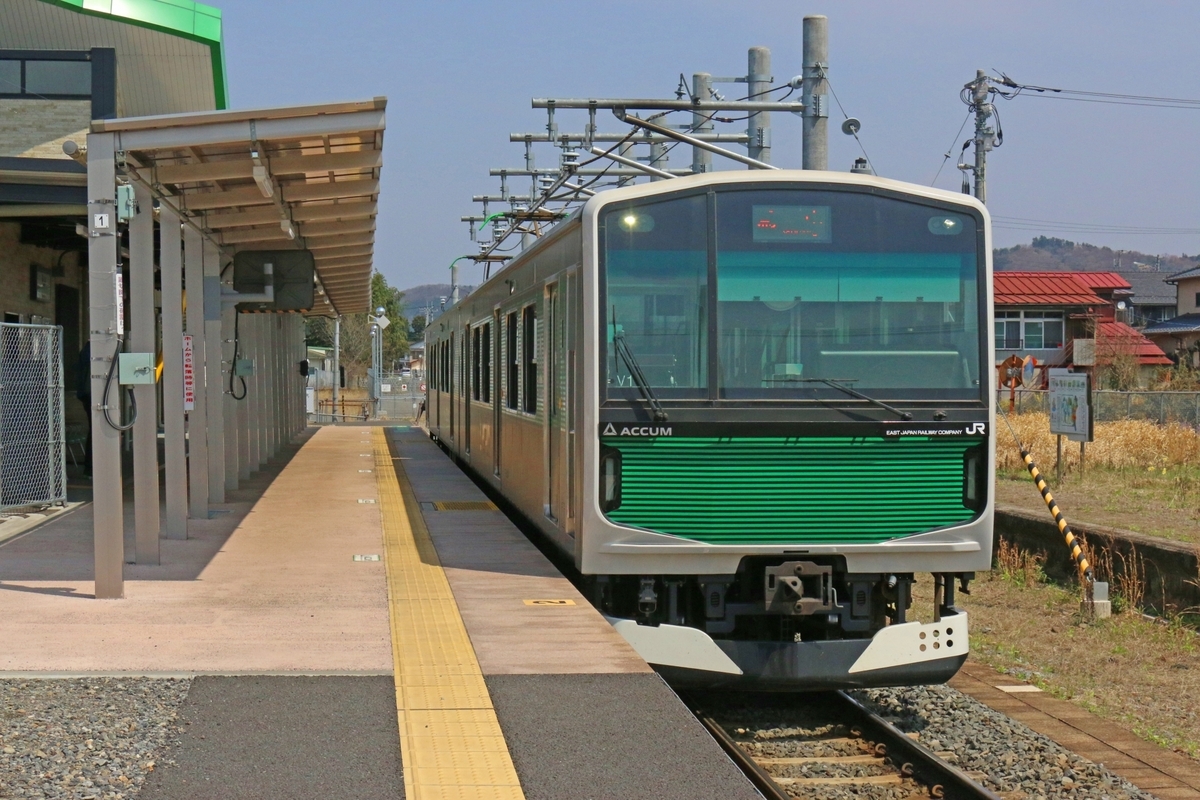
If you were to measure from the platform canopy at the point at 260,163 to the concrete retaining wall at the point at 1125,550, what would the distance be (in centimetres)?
706

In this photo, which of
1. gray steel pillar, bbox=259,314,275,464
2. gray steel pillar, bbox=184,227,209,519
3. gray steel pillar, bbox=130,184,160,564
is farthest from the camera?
gray steel pillar, bbox=259,314,275,464

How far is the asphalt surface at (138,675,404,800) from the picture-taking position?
4641mm

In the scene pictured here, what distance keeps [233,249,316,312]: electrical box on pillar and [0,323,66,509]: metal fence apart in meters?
2.11

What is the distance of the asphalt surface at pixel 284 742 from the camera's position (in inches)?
183

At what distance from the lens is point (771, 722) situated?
7.74 meters

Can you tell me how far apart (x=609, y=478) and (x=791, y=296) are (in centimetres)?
138

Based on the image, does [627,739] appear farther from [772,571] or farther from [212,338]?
[212,338]

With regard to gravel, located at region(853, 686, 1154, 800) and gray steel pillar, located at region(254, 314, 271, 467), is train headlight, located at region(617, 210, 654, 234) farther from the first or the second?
gray steel pillar, located at region(254, 314, 271, 467)

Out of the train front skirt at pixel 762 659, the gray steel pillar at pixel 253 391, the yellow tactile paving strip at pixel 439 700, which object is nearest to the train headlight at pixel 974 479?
the train front skirt at pixel 762 659

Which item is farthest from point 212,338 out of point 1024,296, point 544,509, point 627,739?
point 1024,296

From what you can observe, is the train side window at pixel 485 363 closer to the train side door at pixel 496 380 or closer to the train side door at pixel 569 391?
the train side door at pixel 496 380

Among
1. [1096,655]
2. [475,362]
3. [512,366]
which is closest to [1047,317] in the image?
[475,362]

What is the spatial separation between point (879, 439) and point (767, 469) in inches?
24.2

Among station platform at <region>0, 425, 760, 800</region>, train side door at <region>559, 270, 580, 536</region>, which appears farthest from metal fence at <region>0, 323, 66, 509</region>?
train side door at <region>559, 270, 580, 536</region>
